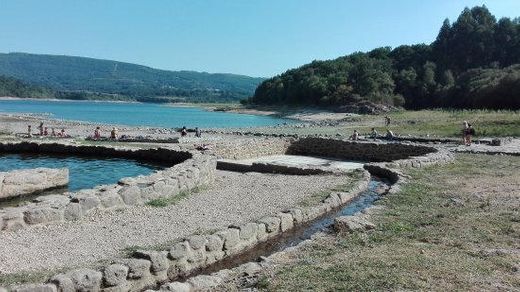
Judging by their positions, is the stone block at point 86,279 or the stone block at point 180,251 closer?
the stone block at point 86,279

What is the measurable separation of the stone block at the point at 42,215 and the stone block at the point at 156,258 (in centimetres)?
420

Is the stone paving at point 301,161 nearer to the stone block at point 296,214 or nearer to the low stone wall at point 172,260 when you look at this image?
the stone block at point 296,214

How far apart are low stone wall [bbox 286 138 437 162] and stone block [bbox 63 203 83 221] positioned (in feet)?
67.8

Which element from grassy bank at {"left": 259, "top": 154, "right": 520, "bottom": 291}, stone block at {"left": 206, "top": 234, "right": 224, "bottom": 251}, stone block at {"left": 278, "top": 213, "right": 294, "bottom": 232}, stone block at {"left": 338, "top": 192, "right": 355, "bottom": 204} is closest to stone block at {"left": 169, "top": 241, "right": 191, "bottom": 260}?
stone block at {"left": 206, "top": 234, "right": 224, "bottom": 251}

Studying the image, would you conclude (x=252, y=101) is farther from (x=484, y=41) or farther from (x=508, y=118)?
(x=508, y=118)

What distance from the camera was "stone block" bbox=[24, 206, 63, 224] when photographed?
12.5 metres

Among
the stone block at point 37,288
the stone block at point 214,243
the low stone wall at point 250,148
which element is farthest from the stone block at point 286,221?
the low stone wall at point 250,148

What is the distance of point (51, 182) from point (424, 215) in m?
12.7

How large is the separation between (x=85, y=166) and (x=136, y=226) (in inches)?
493

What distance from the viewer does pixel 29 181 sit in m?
18.2

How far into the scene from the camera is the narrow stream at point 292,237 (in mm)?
10805

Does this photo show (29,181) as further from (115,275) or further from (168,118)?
(168,118)

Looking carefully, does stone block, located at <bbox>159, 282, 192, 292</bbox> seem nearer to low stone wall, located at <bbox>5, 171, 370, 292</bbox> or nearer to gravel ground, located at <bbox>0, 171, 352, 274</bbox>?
low stone wall, located at <bbox>5, 171, 370, 292</bbox>

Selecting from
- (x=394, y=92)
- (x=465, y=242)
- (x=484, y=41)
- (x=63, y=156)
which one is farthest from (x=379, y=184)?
(x=484, y=41)
